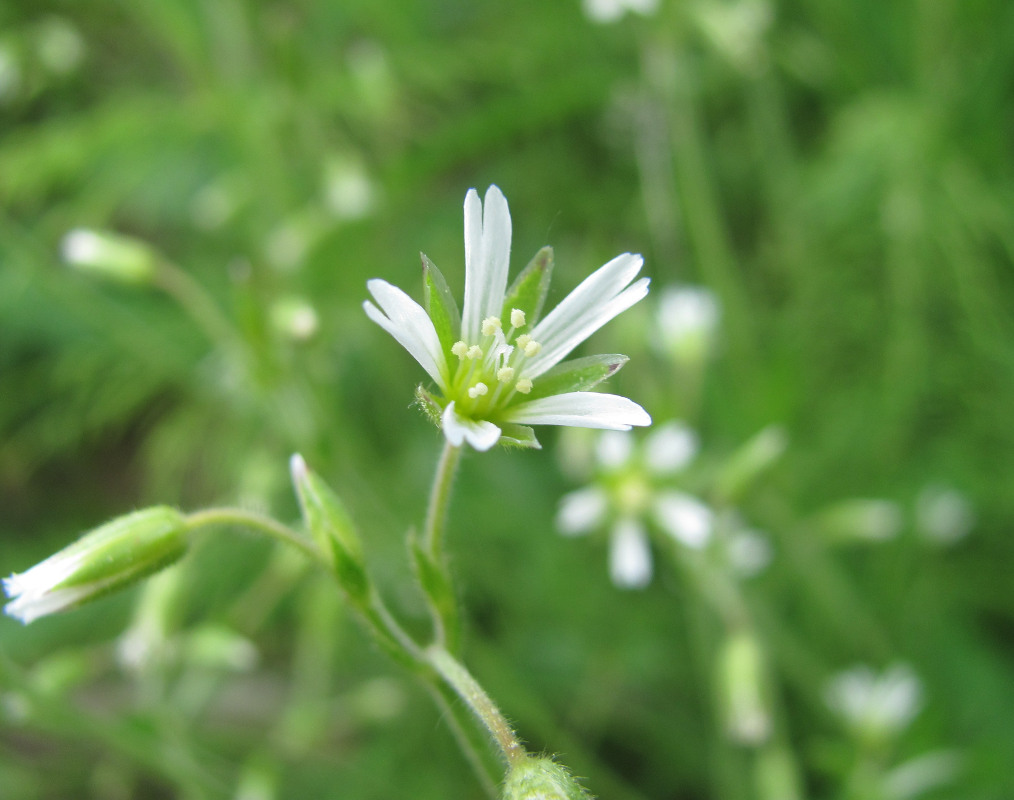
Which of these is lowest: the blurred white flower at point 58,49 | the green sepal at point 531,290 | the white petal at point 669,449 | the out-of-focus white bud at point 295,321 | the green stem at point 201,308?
the green sepal at point 531,290

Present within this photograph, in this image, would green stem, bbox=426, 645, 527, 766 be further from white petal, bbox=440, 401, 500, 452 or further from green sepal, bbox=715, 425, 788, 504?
green sepal, bbox=715, 425, 788, 504

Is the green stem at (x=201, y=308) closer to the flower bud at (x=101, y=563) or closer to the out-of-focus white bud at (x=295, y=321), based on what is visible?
the out-of-focus white bud at (x=295, y=321)

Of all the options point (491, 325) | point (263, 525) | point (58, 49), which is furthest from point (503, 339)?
point (58, 49)

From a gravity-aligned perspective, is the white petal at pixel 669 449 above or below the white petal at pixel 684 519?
above

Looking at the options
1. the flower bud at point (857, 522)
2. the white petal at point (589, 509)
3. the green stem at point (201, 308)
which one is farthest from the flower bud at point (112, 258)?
the flower bud at point (857, 522)

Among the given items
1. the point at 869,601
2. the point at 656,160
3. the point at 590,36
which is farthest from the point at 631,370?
the point at 590,36

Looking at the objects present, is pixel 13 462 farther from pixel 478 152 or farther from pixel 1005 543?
pixel 1005 543

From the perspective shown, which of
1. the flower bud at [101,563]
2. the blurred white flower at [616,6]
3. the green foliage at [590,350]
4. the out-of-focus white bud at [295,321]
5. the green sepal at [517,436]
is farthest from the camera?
the green foliage at [590,350]
